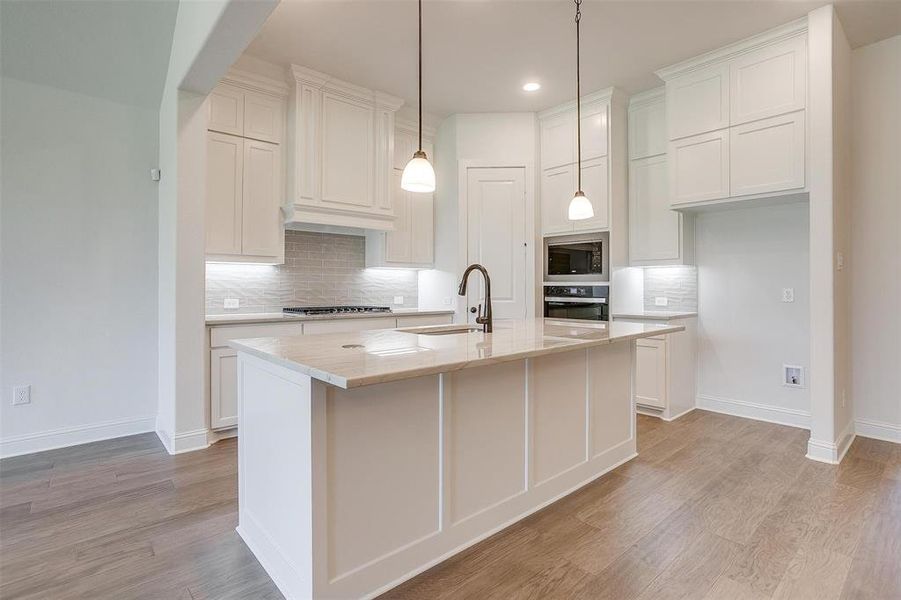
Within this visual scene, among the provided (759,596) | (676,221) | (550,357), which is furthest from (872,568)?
(676,221)

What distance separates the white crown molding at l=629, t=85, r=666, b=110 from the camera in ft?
13.5

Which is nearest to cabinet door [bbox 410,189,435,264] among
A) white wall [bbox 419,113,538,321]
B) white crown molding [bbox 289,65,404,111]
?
white wall [bbox 419,113,538,321]

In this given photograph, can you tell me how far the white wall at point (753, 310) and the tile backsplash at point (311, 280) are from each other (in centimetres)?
295

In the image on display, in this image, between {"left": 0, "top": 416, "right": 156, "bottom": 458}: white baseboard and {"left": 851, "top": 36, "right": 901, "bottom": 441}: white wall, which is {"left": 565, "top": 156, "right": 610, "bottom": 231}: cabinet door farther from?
{"left": 0, "top": 416, "right": 156, "bottom": 458}: white baseboard

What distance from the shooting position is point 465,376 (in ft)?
6.31

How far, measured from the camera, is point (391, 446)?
169cm

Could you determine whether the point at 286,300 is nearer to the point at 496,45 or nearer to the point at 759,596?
the point at 496,45

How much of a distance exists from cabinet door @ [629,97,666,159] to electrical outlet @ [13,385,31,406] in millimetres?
5178

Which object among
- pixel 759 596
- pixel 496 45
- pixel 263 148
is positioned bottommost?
pixel 759 596

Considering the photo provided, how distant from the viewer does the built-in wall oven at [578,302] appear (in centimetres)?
431

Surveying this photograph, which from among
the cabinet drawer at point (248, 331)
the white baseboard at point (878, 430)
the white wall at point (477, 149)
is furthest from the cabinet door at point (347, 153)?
the white baseboard at point (878, 430)

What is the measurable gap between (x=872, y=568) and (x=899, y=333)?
2.31 metres

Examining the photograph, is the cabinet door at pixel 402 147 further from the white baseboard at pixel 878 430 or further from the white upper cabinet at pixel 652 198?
the white baseboard at pixel 878 430

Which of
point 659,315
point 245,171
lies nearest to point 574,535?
point 659,315
